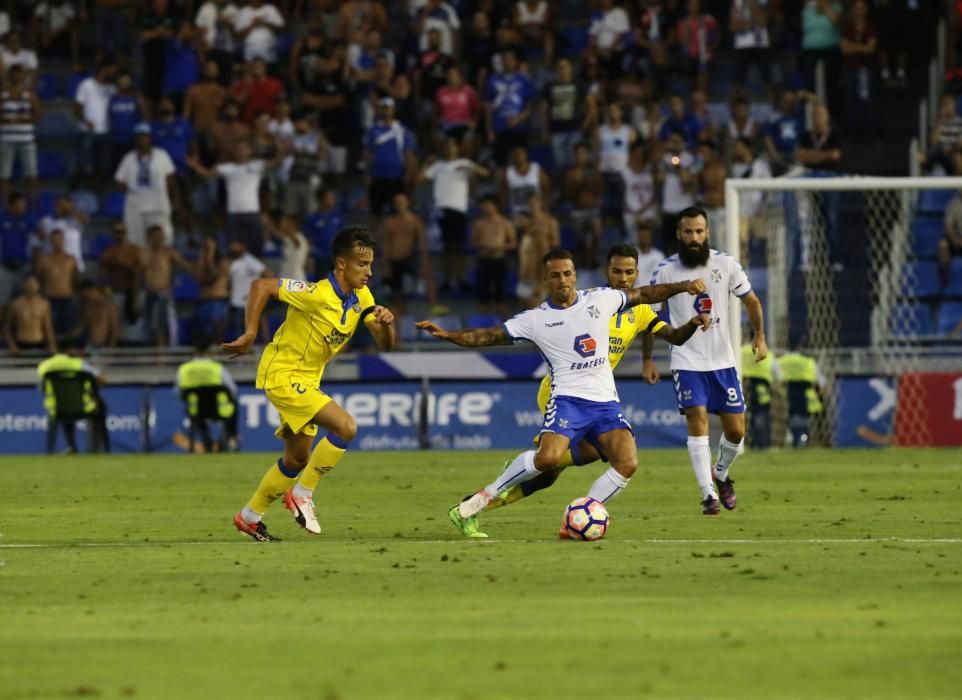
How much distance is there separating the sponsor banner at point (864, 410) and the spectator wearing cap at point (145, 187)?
10.00 meters

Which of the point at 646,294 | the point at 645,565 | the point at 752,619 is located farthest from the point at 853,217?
the point at 752,619

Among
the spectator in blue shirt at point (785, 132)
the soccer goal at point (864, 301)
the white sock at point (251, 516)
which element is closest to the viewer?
the white sock at point (251, 516)

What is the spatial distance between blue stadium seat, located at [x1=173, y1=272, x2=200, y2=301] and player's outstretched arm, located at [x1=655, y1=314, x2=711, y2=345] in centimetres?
1671

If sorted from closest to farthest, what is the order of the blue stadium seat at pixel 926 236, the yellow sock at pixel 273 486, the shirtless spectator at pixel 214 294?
the yellow sock at pixel 273 486
the blue stadium seat at pixel 926 236
the shirtless spectator at pixel 214 294

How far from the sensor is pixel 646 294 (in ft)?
41.9

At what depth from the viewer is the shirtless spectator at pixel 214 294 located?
90.4 ft

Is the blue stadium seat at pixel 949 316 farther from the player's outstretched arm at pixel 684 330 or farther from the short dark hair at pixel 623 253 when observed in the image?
the player's outstretched arm at pixel 684 330

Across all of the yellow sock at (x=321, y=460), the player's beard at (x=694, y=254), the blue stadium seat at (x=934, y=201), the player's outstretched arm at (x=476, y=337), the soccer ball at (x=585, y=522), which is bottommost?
the soccer ball at (x=585, y=522)

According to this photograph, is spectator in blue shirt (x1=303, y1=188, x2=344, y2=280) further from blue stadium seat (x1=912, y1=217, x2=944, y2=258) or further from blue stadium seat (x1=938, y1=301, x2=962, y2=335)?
blue stadium seat (x1=938, y1=301, x2=962, y2=335)

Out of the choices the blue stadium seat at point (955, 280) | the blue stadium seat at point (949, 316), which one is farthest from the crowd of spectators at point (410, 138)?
the blue stadium seat at point (949, 316)

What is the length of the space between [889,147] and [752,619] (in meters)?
21.9

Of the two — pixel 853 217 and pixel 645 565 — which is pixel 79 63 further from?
pixel 645 565

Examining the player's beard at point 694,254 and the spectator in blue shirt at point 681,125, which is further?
the spectator in blue shirt at point 681,125

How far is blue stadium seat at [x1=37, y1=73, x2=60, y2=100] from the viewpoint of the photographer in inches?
1260
